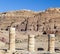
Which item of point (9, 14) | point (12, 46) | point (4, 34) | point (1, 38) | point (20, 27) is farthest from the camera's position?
point (9, 14)

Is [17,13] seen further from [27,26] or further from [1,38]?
[1,38]

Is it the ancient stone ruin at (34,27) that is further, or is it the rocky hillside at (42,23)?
the rocky hillside at (42,23)

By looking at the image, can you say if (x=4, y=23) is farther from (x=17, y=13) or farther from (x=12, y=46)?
(x=12, y=46)

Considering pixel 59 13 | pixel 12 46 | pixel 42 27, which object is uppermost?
pixel 59 13

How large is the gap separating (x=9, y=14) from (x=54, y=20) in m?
33.0

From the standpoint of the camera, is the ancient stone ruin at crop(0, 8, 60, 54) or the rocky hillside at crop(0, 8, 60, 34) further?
the rocky hillside at crop(0, 8, 60, 34)

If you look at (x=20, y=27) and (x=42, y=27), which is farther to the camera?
(x=20, y=27)

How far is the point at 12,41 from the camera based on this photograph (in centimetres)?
2956

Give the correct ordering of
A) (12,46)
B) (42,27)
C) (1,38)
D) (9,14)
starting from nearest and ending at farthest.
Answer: (12,46) < (1,38) < (42,27) < (9,14)

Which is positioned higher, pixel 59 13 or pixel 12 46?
pixel 59 13

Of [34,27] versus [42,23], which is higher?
[42,23]

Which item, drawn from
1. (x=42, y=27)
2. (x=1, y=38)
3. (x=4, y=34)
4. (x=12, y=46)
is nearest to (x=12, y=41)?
(x=12, y=46)

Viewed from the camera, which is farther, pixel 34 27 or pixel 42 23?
pixel 34 27

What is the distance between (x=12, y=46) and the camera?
2934 cm
